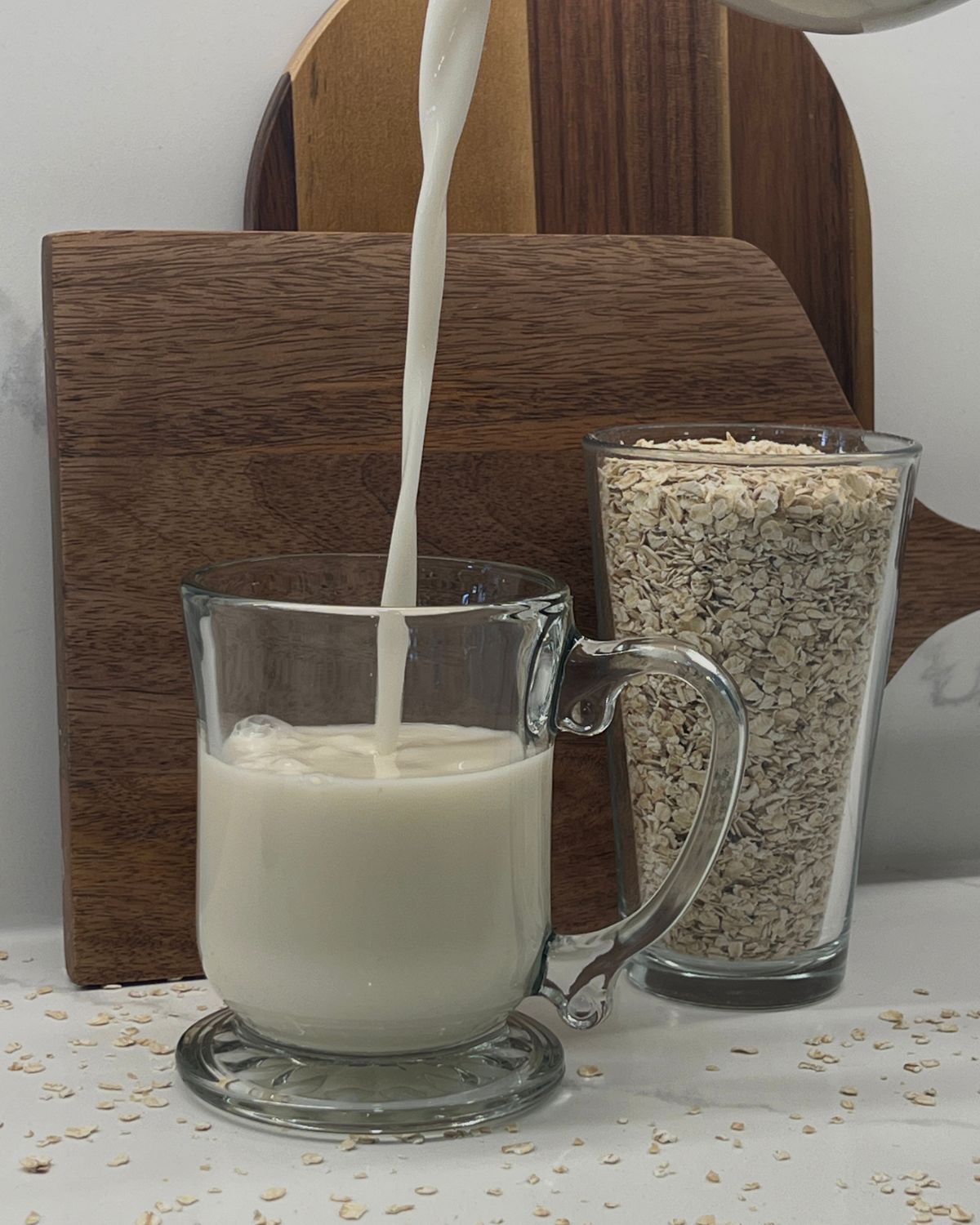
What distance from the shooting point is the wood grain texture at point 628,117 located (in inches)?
31.6

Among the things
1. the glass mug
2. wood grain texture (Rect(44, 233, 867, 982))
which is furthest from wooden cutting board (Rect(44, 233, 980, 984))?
the glass mug

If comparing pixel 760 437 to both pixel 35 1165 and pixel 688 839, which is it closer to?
pixel 688 839

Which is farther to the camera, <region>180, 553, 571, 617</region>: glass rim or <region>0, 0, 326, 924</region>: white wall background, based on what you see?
<region>0, 0, 326, 924</region>: white wall background

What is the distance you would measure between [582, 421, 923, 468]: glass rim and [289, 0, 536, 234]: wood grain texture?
15 centimetres

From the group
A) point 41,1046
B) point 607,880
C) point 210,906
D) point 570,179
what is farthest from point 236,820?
point 570,179

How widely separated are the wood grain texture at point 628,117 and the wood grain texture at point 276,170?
0.13 metres

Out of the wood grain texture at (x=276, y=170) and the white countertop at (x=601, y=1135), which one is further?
the wood grain texture at (x=276, y=170)

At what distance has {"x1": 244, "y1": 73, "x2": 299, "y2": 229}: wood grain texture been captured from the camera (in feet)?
2.48

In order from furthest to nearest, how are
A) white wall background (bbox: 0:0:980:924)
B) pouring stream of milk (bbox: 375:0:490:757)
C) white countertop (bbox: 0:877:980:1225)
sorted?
white wall background (bbox: 0:0:980:924), pouring stream of milk (bbox: 375:0:490:757), white countertop (bbox: 0:877:980:1225)

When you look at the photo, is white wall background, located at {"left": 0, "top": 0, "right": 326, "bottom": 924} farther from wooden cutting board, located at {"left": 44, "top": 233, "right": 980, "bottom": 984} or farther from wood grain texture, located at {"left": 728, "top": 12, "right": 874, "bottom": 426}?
wood grain texture, located at {"left": 728, "top": 12, "right": 874, "bottom": 426}

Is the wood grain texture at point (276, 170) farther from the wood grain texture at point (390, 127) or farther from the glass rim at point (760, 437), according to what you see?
the glass rim at point (760, 437)

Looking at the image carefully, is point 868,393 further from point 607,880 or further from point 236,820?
point 236,820

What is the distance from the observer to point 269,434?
0.71 meters

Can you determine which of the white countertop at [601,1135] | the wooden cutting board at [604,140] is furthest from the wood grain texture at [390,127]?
the white countertop at [601,1135]
